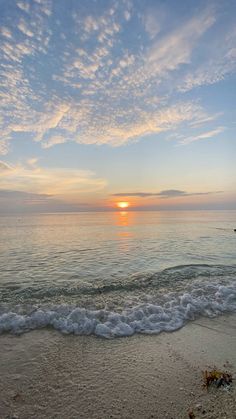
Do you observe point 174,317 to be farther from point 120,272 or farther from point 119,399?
point 120,272

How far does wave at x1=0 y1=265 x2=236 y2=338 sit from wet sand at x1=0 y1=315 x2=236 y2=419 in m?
0.54

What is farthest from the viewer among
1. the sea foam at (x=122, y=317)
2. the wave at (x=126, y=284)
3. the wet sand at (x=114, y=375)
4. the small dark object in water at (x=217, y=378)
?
the wave at (x=126, y=284)

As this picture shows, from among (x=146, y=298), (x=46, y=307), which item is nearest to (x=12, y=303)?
(x=46, y=307)

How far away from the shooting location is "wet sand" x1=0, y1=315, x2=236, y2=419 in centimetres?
515

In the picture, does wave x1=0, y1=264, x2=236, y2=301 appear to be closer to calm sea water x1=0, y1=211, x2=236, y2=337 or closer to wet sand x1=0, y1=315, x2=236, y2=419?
calm sea water x1=0, y1=211, x2=236, y2=337

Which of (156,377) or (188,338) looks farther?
(188,338)

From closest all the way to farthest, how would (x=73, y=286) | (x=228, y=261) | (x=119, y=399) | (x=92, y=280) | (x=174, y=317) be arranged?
(x=119, y=399) < (x=174, y=317) < (x=73, y=286) < (x=92, y=280) < (x=228, y=261)

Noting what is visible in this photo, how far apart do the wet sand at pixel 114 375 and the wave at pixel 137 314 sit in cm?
54

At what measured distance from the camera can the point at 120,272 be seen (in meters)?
17.6

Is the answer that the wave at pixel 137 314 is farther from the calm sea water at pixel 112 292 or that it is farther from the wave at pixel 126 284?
the wave at pixel 126 284

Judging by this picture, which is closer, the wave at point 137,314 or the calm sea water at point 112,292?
the wave at point 137,314

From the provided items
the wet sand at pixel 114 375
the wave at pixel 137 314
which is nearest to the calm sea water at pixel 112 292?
the wave at pixel 137 314

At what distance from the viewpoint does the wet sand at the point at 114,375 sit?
515 centimetres

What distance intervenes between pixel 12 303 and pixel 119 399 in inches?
299
